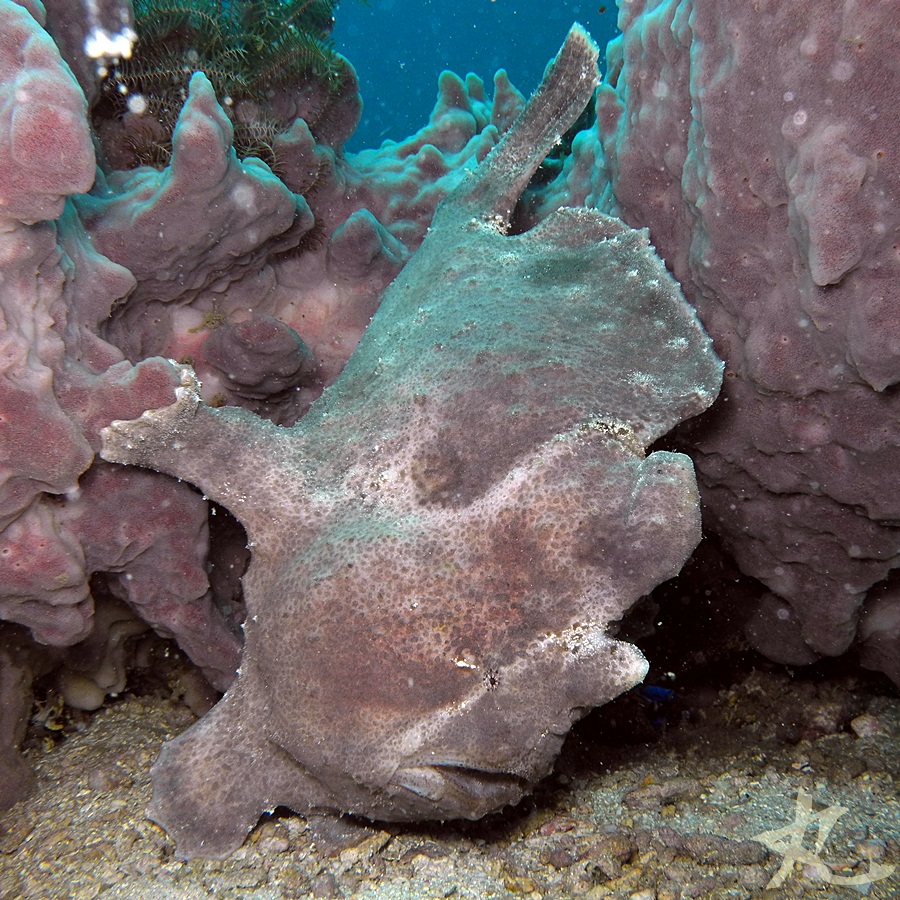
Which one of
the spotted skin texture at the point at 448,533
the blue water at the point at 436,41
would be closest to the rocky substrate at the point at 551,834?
the spotted skin texture at the point at 448,533

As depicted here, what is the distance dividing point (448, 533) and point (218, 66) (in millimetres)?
3347

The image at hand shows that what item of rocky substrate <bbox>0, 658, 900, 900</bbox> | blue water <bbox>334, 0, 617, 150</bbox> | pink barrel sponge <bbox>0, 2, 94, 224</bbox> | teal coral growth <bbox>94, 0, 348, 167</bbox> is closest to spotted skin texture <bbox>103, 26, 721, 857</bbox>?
rocky substrate <bbox>0, 658, 900, 900</bbox>

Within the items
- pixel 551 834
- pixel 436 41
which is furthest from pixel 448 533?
pixel 436 41

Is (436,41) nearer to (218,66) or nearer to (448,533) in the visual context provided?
(218,66)

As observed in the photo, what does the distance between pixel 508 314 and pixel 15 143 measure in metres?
1.83

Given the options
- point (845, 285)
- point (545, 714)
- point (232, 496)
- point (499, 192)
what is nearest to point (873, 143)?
point (845, 285)

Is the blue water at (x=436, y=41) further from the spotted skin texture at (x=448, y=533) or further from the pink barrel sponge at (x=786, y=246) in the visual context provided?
the spotted skin texture at (x=448, y=533)

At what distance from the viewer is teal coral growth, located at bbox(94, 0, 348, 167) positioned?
3648mm

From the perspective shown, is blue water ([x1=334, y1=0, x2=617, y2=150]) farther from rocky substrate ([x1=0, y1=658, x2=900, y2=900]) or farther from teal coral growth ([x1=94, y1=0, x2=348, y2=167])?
rocky substrate ([x1=0, y1=658, x2=900, y2=900])

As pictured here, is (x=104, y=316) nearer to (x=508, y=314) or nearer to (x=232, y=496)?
(x=232, y=496)

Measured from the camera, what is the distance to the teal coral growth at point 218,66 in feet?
12.0

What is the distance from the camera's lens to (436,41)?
195 ft

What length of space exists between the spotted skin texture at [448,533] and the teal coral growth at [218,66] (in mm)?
1907

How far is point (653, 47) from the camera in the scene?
9.60 feet
